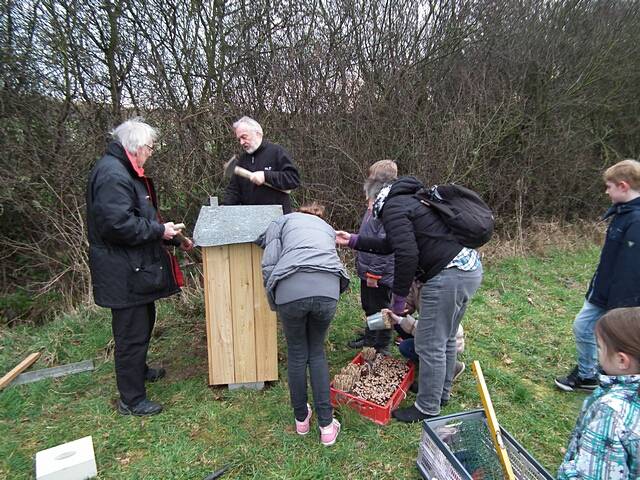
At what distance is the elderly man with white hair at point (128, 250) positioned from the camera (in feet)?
7.97

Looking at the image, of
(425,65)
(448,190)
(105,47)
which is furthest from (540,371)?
(105,47)

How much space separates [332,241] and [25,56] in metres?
4.02

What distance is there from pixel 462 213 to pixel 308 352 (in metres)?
1.20

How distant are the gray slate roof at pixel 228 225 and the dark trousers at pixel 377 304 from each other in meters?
1.15

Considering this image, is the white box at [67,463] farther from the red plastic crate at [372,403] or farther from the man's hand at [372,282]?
the man's hand at [372,282]

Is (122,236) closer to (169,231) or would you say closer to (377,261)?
(169,231)

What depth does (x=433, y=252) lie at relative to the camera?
2.30 metres

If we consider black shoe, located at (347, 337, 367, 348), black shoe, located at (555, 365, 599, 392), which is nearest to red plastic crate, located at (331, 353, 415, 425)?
black shoe, located at (347, 337, 367, 348)

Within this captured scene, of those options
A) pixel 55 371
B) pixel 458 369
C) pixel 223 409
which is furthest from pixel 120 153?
pixel 458 369

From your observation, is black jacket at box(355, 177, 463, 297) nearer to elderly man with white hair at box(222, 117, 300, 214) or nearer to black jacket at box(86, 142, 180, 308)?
elderly man with white hair at box(222, 117, 300, 214)

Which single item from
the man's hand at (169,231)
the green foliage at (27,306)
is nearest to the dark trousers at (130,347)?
the man's hand at (169,231)

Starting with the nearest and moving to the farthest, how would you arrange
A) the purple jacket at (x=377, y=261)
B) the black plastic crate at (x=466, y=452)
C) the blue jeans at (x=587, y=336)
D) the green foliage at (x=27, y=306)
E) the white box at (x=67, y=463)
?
the black plastic crate at (x=466, y=452)
the white box at (x=67, y=463)
the blue jeans at (x=587, y=336)
the purple jacket at (x=377, y=261)
the green foliage at (x=27, y=306)

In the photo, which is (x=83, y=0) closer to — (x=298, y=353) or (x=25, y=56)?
(x=25, y=56)

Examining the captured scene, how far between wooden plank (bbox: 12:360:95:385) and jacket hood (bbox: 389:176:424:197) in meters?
2.87
